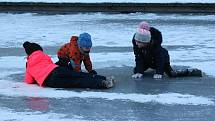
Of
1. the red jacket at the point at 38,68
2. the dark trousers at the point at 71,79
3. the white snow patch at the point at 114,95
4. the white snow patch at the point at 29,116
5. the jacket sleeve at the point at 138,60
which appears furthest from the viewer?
the jacket sleeve at the point at 138,60

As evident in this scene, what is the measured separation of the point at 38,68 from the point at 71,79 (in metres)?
0.46

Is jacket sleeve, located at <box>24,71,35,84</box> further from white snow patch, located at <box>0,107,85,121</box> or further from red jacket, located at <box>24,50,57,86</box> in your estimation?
white snow patch, located at <box>0,107,85,121</box>

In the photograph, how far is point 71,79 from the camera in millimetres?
6594

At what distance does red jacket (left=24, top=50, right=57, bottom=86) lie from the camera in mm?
6680

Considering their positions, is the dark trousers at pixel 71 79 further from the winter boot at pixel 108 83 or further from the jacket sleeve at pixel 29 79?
the jacket sleeve at pixel 29 79

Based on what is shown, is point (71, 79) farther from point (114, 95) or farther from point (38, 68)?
point (114, 95)

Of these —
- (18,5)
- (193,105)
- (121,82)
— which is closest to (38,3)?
(18,5)

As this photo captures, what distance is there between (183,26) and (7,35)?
4325 mm

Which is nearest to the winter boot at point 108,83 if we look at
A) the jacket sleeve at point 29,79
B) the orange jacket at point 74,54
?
the orange jacket at point 74,54

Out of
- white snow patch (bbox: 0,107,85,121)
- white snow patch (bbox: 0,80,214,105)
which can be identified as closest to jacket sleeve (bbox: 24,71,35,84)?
Result: white snow patch (bbox: 0,80,214,105)

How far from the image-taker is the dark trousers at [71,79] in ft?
21.5

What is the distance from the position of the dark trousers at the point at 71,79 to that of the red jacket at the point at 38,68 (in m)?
0.09

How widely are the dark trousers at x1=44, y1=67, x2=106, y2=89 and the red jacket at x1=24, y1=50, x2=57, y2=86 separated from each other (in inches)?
3.6

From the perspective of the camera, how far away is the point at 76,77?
659 cm
